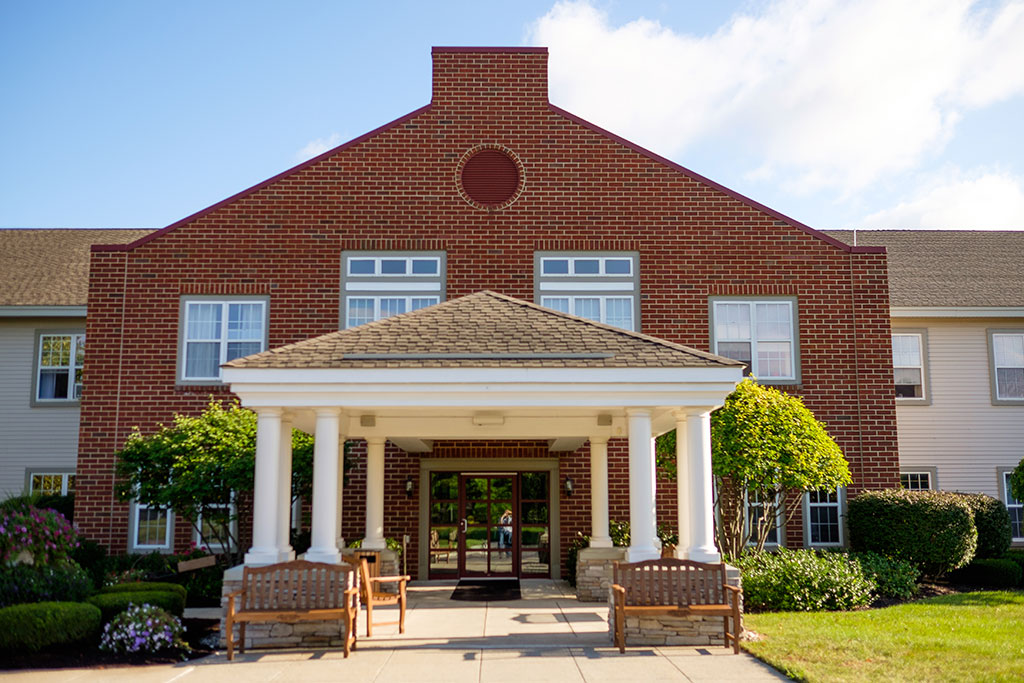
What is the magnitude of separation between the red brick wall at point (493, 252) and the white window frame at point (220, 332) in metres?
0.16

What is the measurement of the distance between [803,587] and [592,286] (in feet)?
24.3

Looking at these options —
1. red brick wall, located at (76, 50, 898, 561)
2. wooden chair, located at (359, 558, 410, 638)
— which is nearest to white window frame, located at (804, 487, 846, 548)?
red brick wall, located at (76, 50, 898, 561)

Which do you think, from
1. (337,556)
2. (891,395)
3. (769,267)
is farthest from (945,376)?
(337,556)

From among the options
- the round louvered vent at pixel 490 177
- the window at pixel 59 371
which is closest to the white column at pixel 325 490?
the round louvered vent at pixel 490 177

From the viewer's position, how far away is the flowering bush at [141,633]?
1071cm

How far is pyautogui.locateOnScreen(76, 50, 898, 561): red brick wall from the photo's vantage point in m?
18.3

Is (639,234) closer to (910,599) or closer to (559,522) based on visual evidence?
(559,522)

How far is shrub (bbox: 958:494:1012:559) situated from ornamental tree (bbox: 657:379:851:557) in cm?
402

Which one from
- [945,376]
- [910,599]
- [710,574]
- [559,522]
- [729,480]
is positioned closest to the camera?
[710,574]

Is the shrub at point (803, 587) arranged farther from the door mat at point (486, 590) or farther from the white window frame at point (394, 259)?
the white window frame at point (394, 259)

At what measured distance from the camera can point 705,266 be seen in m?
18.8

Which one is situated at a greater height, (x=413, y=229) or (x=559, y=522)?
(x=413, y=229)

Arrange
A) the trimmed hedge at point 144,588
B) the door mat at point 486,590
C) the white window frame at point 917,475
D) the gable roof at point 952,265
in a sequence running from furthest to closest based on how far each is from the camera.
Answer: the gable roof at point 952,265 < the white window frame at point 917,475 < the door mat at point 486,590 < the trimmed hedge at point 144,588

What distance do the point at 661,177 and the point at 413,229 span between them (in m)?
5.45
